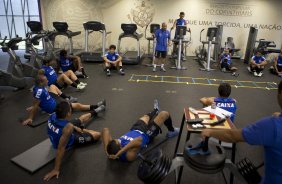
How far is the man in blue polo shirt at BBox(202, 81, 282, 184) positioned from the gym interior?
7cm

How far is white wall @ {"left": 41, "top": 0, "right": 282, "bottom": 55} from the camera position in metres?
8.45

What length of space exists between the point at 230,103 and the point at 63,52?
4153 millimetres

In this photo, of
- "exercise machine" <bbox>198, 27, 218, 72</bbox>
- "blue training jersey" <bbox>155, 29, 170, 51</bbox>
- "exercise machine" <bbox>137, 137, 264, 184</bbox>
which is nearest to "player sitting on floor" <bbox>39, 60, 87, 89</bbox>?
"blue training jersey" <bbox>155, 29, 170, 51</bbox>

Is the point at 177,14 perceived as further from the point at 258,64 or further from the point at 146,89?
the point at 146,89

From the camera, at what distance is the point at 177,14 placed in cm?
870

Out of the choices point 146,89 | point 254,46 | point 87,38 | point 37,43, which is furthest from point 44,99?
point 254,46

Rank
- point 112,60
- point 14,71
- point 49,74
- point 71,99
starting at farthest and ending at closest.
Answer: point 112,60, point 14,71, point 49,74, point 71,99

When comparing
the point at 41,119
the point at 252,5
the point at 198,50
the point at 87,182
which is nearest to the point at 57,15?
the point at 198,50

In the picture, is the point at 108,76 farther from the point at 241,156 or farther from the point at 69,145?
the point at 241,156

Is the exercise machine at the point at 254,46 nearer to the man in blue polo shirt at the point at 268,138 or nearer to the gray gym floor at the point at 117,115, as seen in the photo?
the gray gym floor at the point at 117,115

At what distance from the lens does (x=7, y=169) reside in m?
2.54

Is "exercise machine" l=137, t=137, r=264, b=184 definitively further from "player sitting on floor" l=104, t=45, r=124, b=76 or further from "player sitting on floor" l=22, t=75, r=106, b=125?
"player sitting on floor" l=104, t=45, r=124, b=76

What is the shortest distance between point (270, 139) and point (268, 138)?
11 mm

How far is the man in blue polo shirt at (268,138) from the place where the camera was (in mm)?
1217
